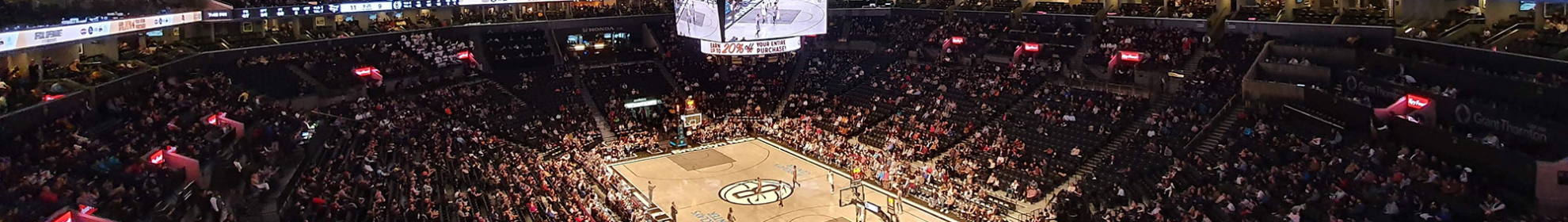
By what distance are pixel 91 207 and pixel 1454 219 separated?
24558 millimetres

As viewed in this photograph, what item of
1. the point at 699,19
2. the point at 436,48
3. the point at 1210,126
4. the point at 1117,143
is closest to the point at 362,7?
the point at 436,48

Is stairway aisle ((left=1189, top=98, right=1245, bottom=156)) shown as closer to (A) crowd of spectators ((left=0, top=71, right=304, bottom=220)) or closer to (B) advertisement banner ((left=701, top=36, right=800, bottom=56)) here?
(B) advertisement banner ((left=701, top=36, right=800, bottom=56))

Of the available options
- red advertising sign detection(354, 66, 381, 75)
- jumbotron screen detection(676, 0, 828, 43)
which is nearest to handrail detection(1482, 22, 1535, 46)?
jumbotron screen detection(676, 0, 828, 43)

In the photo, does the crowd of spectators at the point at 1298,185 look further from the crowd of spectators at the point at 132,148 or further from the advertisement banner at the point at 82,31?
the advertisement banner at the point at 82,31

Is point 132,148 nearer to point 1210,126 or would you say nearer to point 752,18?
point 752,18

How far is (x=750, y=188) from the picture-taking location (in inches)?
1396

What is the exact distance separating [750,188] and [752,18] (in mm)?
8162

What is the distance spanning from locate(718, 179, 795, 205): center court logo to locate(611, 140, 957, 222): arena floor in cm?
2

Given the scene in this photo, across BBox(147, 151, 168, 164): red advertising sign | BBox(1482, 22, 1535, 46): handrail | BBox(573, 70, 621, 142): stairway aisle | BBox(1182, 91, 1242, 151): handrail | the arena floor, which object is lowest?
the arena floor

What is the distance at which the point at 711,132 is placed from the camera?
44156 millimetres

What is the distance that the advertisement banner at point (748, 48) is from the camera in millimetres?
41812

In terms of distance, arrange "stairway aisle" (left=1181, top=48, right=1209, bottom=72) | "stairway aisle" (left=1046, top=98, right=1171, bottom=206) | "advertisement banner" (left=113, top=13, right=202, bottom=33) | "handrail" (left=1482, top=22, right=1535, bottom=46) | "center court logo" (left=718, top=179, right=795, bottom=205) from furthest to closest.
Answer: "stairway aisle" (left=1181, top=48, right=1209, bottom=72) < "advertisement banner" (left=113, top=13, right=202, bottom=33) < "center court logo" (left=718, top=179, right=795, bottom=205) < "stairway aisle" (left=1046, top=98, right=1171, bottom=206) < "handrail" (left=1482, top=22, right=1535, bottom=46)

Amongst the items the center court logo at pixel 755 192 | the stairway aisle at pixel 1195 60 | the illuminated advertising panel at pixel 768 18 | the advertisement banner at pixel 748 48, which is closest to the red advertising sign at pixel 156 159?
the center court logo at pixel 755 192

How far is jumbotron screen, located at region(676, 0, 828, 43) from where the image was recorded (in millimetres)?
Result: 41031
